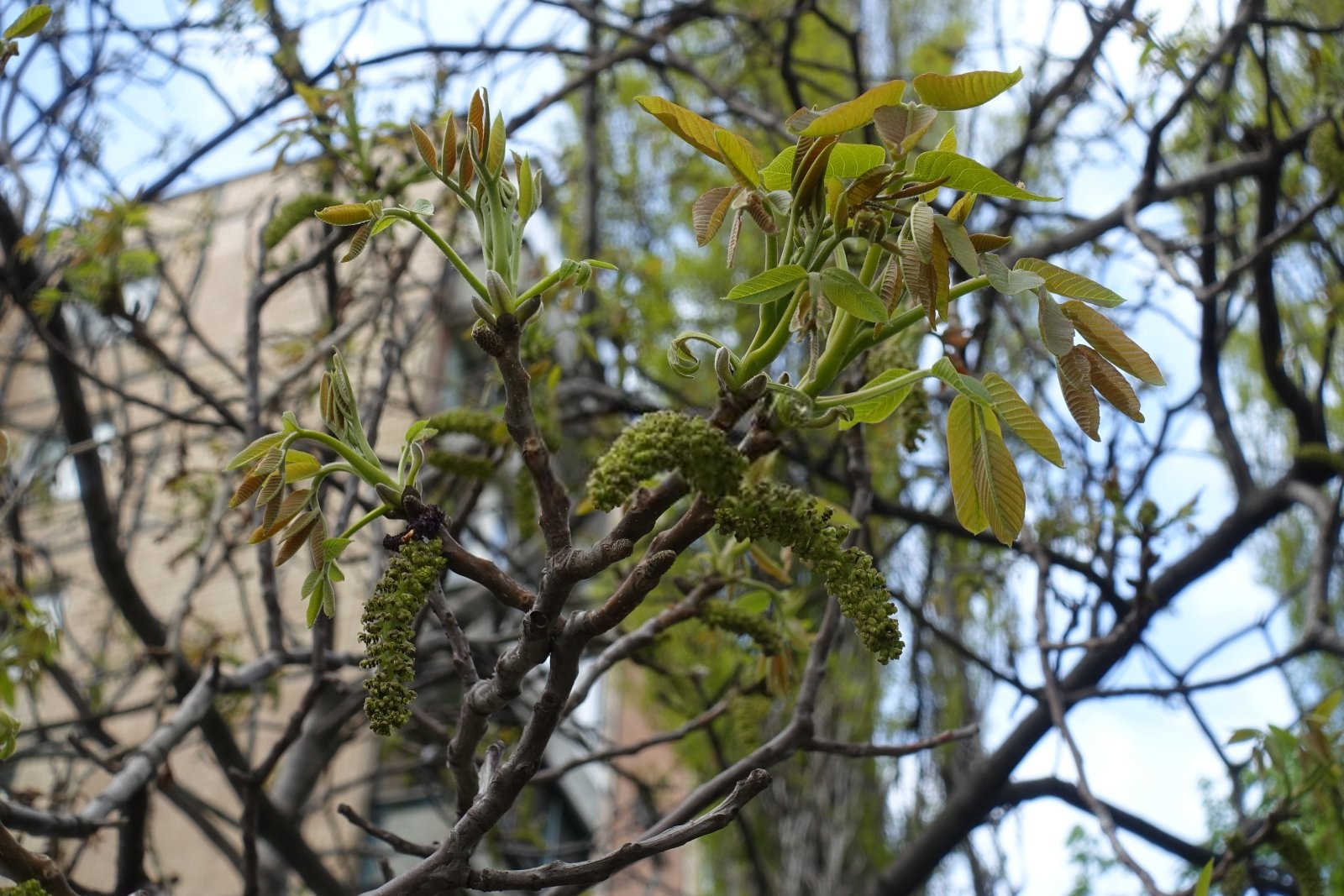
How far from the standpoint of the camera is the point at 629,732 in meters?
12.8

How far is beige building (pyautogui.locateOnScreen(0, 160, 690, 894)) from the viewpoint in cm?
368

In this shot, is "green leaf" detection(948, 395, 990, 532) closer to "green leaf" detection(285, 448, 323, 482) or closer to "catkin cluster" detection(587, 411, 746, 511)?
"catkin cluster" detection(587, 411, 746, 511)

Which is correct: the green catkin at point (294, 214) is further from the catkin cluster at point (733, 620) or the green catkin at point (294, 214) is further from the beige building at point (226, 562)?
the catkin cluster at point (733, 620)

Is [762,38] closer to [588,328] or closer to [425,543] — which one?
[588,328]

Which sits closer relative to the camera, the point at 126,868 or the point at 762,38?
the point at 126,868

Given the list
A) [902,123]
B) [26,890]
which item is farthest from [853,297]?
[26,890]

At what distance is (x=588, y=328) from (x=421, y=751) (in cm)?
184

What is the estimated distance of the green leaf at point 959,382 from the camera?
52.1 inches

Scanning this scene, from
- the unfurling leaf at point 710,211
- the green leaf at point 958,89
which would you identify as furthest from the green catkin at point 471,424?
the green leaf at point 958,89

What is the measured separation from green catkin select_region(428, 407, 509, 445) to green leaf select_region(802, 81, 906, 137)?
1034 mm

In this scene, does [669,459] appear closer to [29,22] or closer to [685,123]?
[685,123]

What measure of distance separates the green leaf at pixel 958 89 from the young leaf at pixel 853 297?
247mm

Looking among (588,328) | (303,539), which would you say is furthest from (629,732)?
(303,539)

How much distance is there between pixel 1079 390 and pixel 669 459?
522 mm
